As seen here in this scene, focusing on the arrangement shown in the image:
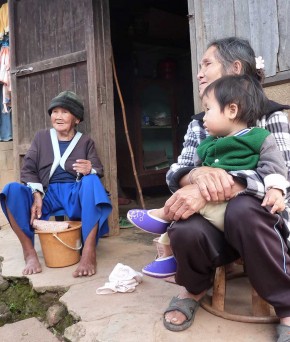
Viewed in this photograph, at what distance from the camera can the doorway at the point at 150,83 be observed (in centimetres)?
552

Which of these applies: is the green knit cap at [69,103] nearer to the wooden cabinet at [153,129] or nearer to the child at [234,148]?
the child at [234,148]

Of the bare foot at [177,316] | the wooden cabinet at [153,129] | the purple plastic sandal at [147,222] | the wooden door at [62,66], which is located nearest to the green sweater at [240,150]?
the purple plastic sandal at [147,222]

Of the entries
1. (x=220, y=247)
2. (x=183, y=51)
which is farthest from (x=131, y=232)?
(x=183, y=51)

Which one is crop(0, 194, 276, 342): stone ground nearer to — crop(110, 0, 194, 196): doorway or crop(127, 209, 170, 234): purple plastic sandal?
crop(127, 209, 170, 234): purple plastic sandal

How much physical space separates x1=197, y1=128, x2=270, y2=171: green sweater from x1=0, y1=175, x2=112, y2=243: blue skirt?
1.32 metres

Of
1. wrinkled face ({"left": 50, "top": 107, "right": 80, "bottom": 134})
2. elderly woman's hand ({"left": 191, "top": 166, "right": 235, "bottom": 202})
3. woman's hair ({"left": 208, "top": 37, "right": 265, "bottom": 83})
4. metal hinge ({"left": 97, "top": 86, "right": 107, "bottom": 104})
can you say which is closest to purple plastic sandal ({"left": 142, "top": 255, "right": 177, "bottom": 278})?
elderly woman's hand ({"left": 191, "top": 166, "right": 235, "bottom": 202})

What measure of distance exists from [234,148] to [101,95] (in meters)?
2.21

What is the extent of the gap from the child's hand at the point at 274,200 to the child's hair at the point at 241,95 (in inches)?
15.3

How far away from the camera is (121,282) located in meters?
2.21

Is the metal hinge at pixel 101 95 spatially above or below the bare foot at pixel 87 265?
above

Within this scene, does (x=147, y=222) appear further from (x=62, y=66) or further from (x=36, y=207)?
(x=62, y=66)

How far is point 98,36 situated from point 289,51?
1.94m

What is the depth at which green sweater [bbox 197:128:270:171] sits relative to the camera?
1545 mm

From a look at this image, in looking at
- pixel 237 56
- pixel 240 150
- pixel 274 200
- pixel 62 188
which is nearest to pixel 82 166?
pixel 62 188
